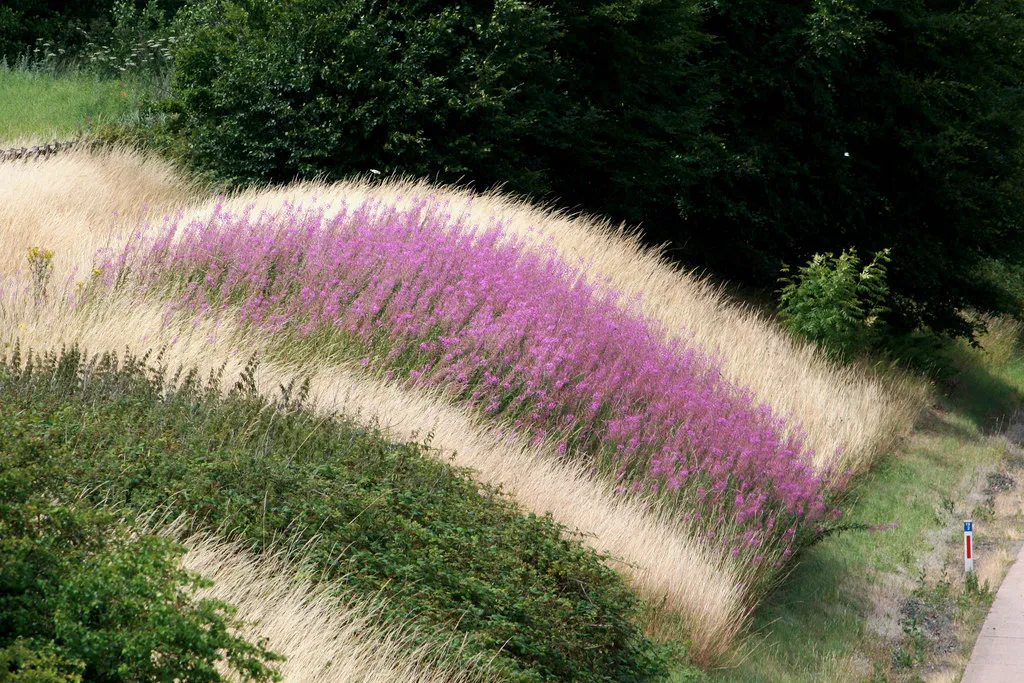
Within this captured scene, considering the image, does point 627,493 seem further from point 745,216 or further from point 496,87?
point 745,216

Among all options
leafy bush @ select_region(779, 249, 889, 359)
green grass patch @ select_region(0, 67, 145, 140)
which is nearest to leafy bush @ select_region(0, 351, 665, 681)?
leafy bush @ select_region(779, 249, 889, 359)

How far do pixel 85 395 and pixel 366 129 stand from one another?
388 inches

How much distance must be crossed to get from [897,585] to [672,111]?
36.2 ft

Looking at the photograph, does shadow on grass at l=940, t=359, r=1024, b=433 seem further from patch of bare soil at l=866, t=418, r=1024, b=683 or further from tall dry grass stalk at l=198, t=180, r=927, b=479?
patch of bare soil at l=866, t=418, r=1024, b=683

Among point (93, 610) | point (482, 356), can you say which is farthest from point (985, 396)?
point (93, 610)

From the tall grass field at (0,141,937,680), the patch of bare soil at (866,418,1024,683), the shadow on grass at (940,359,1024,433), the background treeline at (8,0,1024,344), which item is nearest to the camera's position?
the tall grass field at (0,141,937,680)

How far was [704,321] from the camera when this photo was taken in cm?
1473

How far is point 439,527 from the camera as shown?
6398 mm

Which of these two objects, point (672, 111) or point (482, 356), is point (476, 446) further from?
point (672, 111)

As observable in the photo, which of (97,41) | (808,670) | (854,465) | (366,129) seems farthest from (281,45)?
(808,670)

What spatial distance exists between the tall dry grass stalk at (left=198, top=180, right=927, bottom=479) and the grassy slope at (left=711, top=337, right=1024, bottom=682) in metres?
0.69

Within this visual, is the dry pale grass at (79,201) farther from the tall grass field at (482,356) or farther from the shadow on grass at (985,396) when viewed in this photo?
the shadow on grass at (985,396)

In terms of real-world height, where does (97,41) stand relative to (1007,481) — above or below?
below

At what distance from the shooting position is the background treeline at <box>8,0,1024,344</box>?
1644 centimetres
